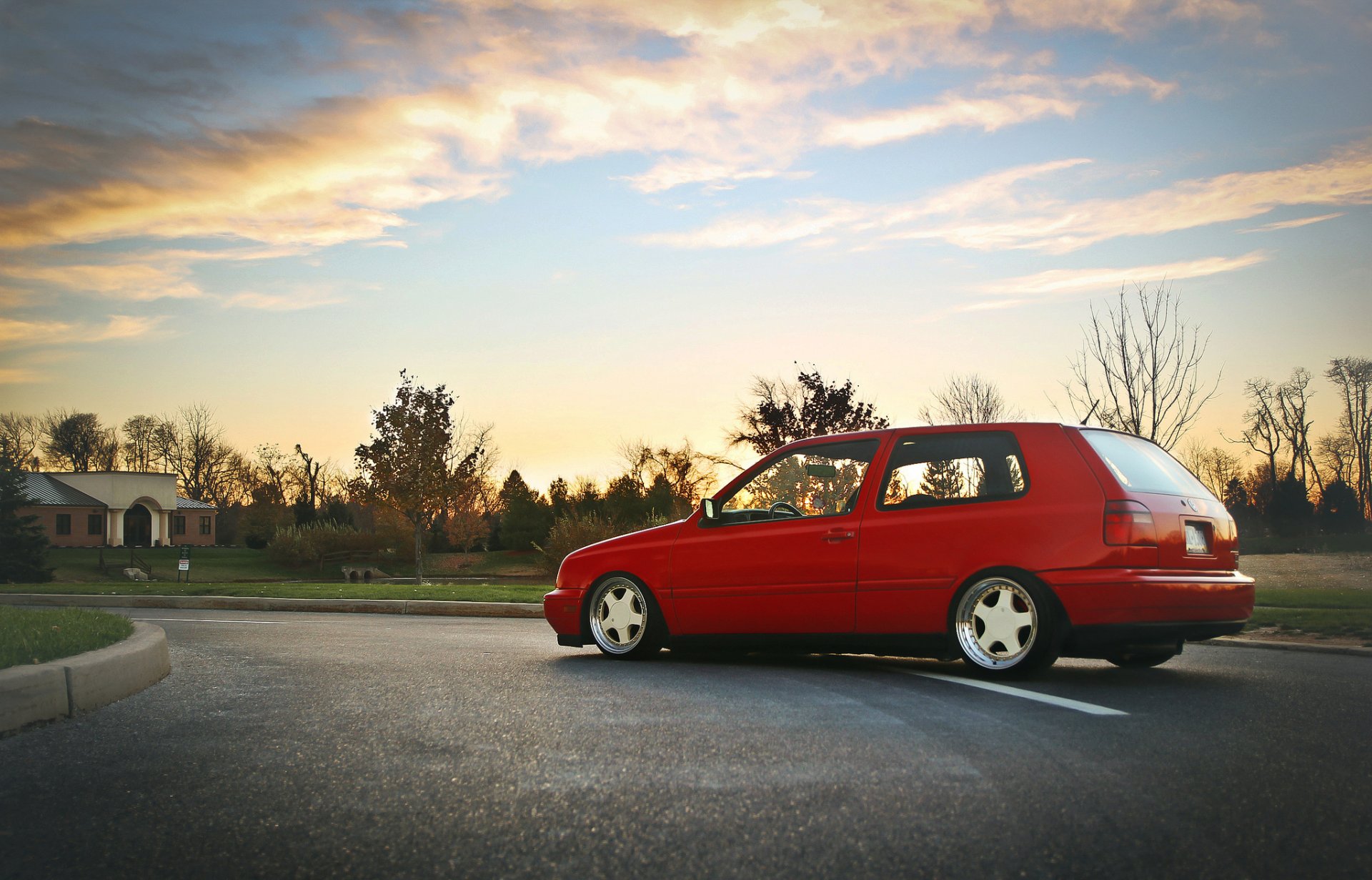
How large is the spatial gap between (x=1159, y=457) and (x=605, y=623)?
415 cm

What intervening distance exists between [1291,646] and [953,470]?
171 inches

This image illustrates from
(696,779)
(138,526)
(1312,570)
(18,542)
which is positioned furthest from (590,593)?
(138,526)

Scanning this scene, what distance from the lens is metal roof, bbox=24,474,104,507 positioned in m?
63.6

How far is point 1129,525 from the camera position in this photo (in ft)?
21.3

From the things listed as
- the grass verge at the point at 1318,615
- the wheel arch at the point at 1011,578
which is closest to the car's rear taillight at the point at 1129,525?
the wheel arch at the point at 1011,578

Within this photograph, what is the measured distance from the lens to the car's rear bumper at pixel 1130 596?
251 inches

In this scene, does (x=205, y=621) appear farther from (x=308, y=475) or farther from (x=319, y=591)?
(x=308, y=475)

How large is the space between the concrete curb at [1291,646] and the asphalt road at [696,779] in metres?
2.45

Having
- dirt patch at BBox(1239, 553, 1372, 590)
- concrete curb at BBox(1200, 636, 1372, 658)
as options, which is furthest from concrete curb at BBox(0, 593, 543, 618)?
dirt patch at BBox(1239, 553, 1372, 590)

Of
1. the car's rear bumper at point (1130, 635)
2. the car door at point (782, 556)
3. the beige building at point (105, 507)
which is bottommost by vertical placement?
the car's rear bumper at point (1130, 635)

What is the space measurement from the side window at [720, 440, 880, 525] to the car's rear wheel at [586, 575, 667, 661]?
89cm

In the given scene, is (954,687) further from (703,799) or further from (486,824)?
(486,824)

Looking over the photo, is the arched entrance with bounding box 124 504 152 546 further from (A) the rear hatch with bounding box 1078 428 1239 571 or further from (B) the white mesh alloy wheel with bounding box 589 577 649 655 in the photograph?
(A) the rear hatch with bounding box 1078 428 1239 571

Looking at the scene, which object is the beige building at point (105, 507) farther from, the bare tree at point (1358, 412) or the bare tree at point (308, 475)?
the bare tree at point (1358, 412)
